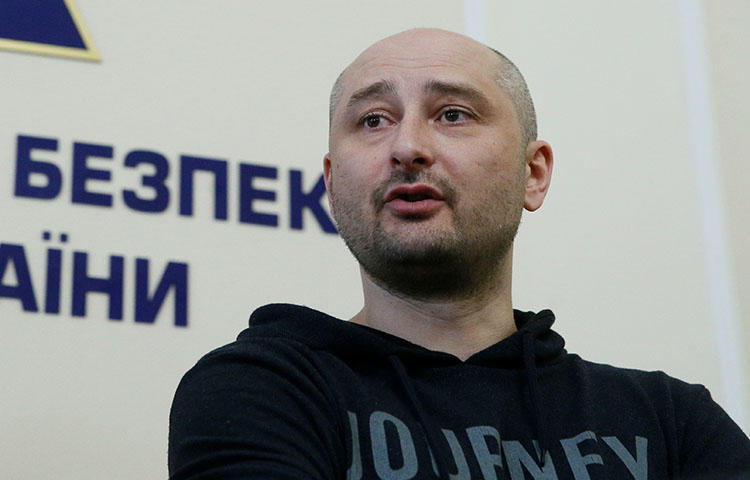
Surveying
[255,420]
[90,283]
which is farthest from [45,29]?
[255,420]

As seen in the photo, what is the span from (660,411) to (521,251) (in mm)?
1045

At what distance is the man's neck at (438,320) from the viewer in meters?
1.56

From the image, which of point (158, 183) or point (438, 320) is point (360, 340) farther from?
point (158, 183)

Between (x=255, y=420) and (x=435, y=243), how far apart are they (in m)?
0.36

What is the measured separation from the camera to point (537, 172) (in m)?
1.73

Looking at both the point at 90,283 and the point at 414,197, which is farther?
the point at 90,283

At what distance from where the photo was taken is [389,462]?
1.31m

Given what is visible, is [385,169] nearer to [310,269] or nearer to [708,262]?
[310,269]

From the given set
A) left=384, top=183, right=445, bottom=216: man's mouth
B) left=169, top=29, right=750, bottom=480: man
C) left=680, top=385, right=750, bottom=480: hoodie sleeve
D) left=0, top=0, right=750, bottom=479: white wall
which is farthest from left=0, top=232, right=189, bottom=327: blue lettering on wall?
left=680, top=385, right=750, bottom=480: hoodie sleeve

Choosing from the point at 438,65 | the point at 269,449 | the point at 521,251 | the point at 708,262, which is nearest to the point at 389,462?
the point at 269,449

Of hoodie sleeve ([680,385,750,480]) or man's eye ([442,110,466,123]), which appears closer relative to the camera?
hoodie sleeve ([680,385,750,480])

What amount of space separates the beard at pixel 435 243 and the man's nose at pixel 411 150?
11 mm

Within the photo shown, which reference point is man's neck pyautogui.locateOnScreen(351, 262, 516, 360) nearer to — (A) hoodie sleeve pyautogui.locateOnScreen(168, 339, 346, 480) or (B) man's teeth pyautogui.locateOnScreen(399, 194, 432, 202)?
(B) man's teeth pyautogui.locateOnScreen(399, 194, 432, 202)

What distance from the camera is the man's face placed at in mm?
1504
